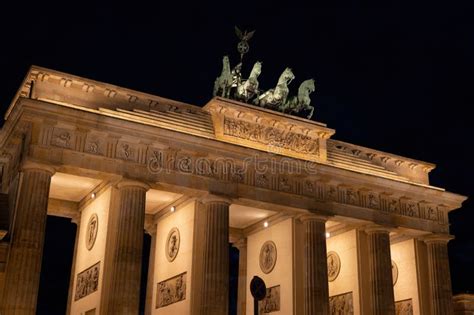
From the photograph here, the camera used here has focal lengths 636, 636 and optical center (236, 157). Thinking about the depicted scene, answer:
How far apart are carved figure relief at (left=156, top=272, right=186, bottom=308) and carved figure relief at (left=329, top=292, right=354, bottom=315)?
9.87m

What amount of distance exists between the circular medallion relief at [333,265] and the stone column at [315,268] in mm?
4961

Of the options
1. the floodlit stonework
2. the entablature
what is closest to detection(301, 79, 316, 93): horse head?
the floodlit stonework

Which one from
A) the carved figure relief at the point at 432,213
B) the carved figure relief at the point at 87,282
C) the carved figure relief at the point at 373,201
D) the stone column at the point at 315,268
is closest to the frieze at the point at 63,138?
the carved figure relief at the point at 87,282

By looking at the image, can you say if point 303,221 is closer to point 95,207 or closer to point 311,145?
point 311,145

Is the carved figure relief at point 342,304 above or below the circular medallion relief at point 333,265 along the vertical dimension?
below

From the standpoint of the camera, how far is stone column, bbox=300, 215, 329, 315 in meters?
29.7

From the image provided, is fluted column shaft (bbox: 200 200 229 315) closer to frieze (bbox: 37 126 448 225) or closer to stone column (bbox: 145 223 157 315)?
frieze (bbox: 37 126 448 225)

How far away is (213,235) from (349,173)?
8120 millimetres

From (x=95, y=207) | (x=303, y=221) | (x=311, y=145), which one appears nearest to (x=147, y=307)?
(x=95, y=207)

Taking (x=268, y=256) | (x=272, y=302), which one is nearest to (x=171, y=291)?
(x=272, y=302)

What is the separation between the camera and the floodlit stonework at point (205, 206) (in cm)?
2547

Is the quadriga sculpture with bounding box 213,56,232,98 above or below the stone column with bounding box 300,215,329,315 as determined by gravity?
above

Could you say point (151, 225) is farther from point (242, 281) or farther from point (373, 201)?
point (373, 201)

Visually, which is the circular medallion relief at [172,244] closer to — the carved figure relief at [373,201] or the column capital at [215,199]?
the column capital at [215,199]
